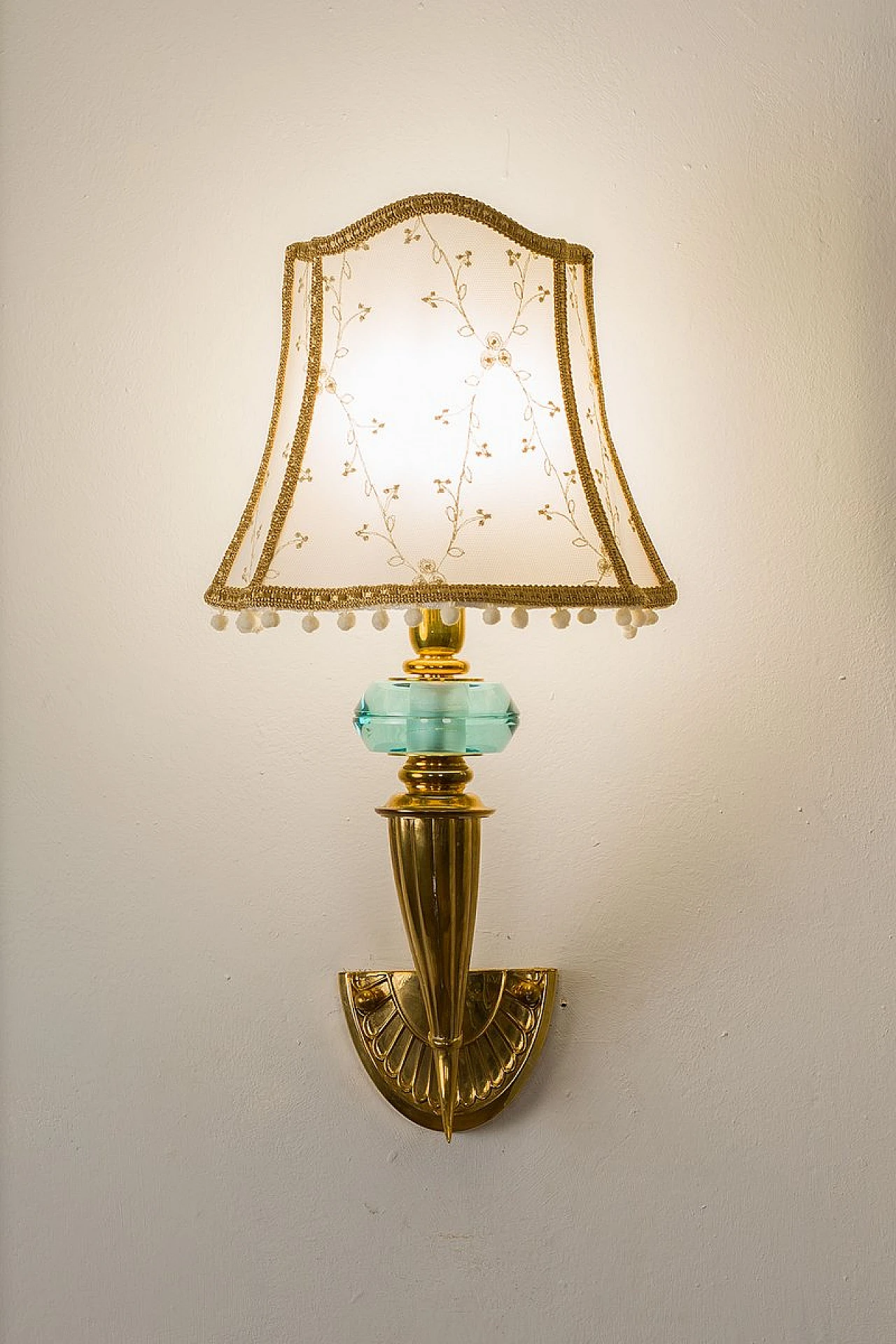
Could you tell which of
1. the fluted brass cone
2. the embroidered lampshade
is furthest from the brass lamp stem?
the embroidered lampshade

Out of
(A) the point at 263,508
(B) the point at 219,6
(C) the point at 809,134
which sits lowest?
(A) the point at 263,508

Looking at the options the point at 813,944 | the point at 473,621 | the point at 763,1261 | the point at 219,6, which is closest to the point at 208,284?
the point at 219,6

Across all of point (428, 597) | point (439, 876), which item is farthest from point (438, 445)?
point (439, 876)

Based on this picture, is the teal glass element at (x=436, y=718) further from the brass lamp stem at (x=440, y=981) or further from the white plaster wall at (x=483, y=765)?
the white plaster wall at (x=483, y=765)

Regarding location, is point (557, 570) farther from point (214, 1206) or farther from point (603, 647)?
point (214, 1206)

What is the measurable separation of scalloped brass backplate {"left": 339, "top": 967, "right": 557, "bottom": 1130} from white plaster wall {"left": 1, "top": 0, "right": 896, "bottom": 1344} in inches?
0.9

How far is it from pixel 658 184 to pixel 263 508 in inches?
18.0

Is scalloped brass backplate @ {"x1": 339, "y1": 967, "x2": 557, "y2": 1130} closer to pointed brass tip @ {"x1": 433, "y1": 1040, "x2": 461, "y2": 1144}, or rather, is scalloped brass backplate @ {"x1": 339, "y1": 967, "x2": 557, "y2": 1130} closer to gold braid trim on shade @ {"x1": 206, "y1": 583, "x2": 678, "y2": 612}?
pointed brass tip @ {"x1": 433, "y1": 1040, "x2": 461, "y2": 1144}

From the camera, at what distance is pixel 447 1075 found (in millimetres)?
905

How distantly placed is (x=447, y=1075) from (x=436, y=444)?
482mm

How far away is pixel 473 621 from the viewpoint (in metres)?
0.97

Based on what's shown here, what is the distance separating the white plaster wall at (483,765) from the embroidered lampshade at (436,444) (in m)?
0.20

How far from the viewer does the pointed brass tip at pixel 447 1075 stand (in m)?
0.90

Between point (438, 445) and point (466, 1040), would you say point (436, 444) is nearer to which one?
point (438, 445)
